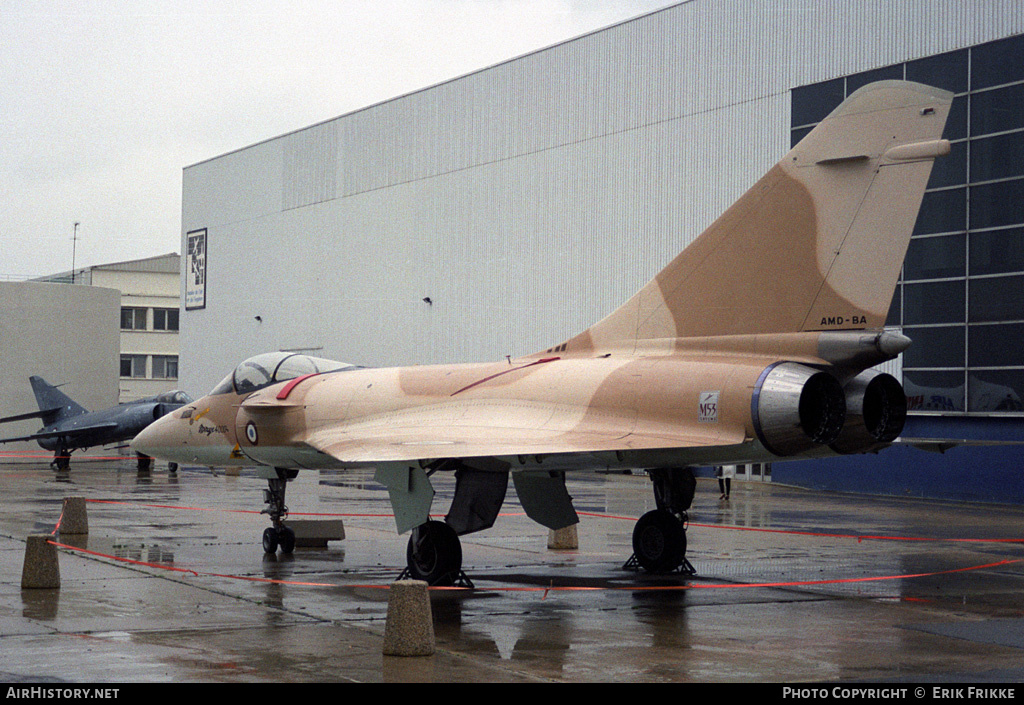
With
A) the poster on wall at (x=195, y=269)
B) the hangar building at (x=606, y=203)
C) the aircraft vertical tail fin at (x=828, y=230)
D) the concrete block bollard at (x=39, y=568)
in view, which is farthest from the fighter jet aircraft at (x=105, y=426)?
the aircraft vertical tail fin at (x=828, y=230)

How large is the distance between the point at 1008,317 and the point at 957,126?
5289 mm

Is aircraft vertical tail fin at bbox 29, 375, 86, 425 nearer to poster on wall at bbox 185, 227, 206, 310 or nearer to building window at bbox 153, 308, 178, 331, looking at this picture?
poster on wall at bbox 185, 227, 206, 310

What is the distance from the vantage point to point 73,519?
686 inches

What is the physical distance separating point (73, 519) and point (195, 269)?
147ft

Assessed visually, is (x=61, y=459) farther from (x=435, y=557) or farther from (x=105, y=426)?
(x=435, y=557)

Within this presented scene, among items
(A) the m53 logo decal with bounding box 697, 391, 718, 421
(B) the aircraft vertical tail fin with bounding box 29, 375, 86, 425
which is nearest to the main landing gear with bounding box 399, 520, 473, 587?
(A) the m53 logo decal with bounding box 697, 391, 718, 421

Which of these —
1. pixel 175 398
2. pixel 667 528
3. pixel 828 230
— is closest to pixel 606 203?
pixel 175 398

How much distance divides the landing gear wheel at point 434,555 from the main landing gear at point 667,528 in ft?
8.43

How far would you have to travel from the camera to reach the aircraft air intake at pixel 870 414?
11320 millimetres

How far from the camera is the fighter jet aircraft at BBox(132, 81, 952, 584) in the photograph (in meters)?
11.1

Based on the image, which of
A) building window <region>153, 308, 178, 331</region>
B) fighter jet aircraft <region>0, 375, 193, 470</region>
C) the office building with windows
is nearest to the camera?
fighter jet aircraft <region>0, 375, 193, 470</region>

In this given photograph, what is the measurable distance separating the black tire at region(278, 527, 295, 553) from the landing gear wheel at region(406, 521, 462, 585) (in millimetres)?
3524

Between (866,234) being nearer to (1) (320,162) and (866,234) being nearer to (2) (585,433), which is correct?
(2) (585,433)

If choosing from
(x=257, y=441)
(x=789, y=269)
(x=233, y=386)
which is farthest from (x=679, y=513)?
(x=233, y=386)
